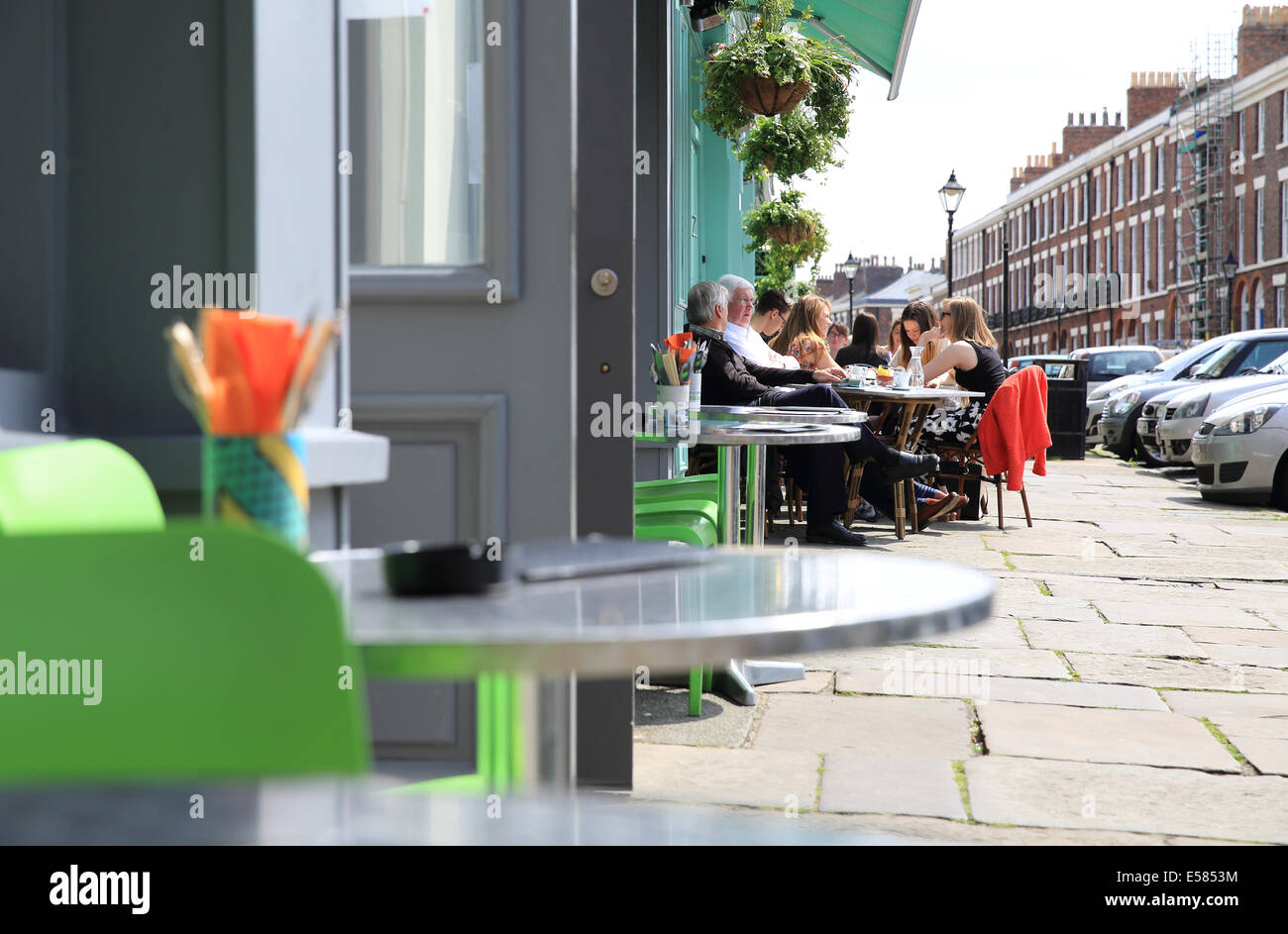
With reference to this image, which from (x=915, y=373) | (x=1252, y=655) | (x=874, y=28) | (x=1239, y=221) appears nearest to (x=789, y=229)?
(x=874, y=28)

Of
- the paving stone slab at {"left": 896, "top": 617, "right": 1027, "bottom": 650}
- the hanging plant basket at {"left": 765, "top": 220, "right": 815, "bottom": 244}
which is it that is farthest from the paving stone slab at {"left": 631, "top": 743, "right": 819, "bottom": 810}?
the hanging plant basket at {"left": 765, "top": 220, "right": 815, "bottom": 244}

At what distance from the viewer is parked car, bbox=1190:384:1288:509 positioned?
1067cm

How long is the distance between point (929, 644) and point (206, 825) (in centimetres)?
480

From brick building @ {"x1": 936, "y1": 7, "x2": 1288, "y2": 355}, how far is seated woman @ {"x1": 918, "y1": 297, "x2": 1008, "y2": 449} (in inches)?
1184

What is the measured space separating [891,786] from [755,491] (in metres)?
1.50

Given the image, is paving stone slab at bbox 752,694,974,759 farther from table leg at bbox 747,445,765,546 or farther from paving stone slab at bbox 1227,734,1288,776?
paving stone slab at bbox 1227,734,1288,776

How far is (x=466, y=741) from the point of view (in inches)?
117

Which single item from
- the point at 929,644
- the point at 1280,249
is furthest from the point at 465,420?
the point at 1280,249

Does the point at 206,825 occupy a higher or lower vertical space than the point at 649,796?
higher

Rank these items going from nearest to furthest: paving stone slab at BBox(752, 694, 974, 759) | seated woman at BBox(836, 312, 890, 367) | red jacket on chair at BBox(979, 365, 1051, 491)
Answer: paving stone slab at BBox(752, 694, 974, 759) < red jacket on chair at BBox(979, 365, 1051, 491) < seated woman at BBox(836, 312, 890, 367)

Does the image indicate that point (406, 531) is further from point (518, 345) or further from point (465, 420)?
point (518, 345)

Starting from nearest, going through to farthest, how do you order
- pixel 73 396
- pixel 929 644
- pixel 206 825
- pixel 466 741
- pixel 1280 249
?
pixel 206 825
pixel 73 396
pixel 466 741
pixel 929 644
pixel 1280 249

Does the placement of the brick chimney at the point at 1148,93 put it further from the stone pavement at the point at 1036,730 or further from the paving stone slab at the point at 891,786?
the paving stone slab at the point at 891,786

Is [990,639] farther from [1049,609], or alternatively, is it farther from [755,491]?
[755,491]
